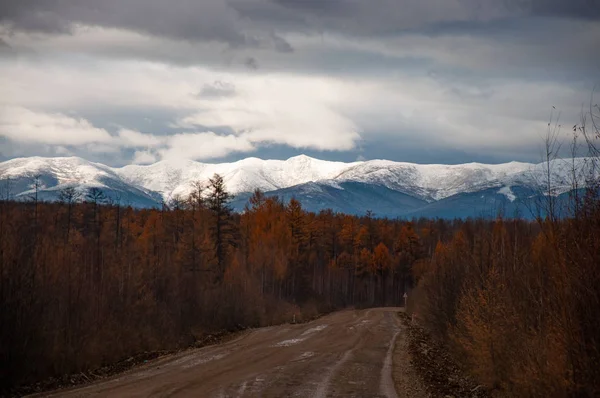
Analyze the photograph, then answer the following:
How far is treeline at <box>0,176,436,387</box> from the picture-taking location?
19.9 m

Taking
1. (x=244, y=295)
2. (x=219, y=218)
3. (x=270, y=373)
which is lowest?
(x=244, y=295)

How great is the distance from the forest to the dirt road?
2.90m

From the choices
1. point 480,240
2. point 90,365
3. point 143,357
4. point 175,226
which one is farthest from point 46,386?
point 175,226

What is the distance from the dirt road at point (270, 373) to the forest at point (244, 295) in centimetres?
290

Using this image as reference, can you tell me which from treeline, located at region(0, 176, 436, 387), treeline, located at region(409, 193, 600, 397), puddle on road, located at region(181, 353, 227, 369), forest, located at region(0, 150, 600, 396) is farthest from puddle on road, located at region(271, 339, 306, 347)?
treeline, located at region(409, 193, 600, 397)

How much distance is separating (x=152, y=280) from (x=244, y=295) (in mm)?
12455

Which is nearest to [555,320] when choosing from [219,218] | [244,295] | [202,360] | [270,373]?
[270,373]

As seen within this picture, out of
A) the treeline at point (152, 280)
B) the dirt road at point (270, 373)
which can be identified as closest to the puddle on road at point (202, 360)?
the dirt road at point (270, 373)

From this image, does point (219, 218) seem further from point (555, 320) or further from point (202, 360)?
point (555, 320)

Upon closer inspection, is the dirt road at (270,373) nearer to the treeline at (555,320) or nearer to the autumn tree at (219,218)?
the treeline at (555,320)

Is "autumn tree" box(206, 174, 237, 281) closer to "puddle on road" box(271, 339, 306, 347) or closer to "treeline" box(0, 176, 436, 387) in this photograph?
"treeline" box(0, 176, 436, 387)

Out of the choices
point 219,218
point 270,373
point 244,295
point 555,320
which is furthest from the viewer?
point 219,218

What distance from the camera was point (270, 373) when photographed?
2020cm

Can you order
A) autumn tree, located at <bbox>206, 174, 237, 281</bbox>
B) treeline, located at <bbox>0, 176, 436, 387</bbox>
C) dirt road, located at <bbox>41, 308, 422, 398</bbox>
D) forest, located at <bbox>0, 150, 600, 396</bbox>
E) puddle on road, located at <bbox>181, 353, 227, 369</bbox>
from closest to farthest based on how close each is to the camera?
1. forest, located at <bbox>0, 150, 600, 396</bbox>
2. dirt road, located at <bbox>41, 308, 422, 398</bbox>
3. treeline, located at <bbox>0, 176, 436, 387</bbox>
4. puddle on road, located at <bbox>181, 353, 227, 369</bbox>
5. autumn tree, located at <bbox>206, 174, 237, 281</bbox>
